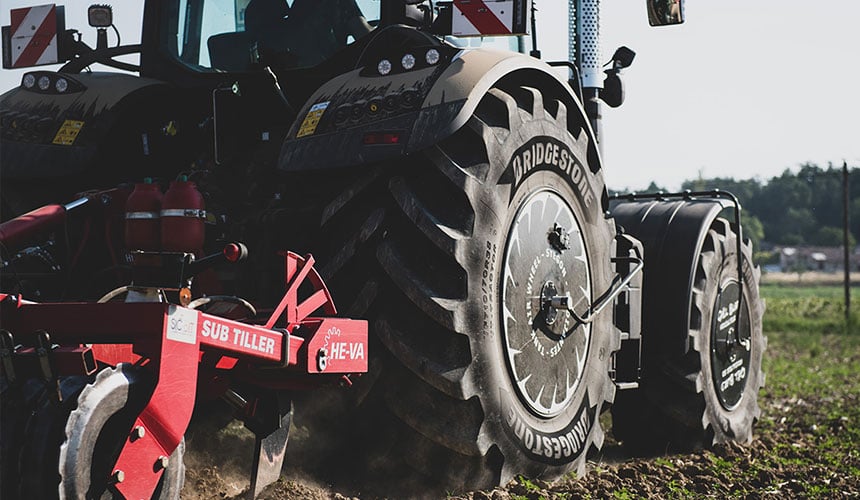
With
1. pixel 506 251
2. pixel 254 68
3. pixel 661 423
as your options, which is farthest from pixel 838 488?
pixel 254 68

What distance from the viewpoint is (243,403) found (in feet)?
12.4

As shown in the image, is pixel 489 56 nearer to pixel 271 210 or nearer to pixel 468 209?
pixel 468 209

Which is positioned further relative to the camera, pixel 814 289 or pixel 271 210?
pixel 814 289

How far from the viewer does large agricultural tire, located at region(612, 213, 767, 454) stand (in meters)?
6.03

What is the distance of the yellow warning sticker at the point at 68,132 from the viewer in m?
4.78

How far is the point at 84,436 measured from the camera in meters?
2.83

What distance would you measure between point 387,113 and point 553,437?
1531 millimetres

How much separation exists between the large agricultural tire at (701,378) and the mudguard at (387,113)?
8.11 feet

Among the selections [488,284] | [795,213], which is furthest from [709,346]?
[795,213]

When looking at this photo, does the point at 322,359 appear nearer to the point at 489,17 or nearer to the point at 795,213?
the point at 489,17

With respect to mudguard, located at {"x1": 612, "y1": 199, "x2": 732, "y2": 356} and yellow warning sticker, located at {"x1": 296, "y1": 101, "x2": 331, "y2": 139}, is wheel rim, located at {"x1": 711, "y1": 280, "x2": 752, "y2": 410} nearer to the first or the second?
mudguard, located at {"x1": 612, "y1": 199, "x2": 732, "y2": 356}

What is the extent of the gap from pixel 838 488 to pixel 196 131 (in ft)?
10.8

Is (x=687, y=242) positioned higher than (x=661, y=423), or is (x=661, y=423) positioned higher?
(x=687, y=242)

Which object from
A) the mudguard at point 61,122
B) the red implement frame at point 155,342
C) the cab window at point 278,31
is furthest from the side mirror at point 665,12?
the red implement frame at point 155,342
